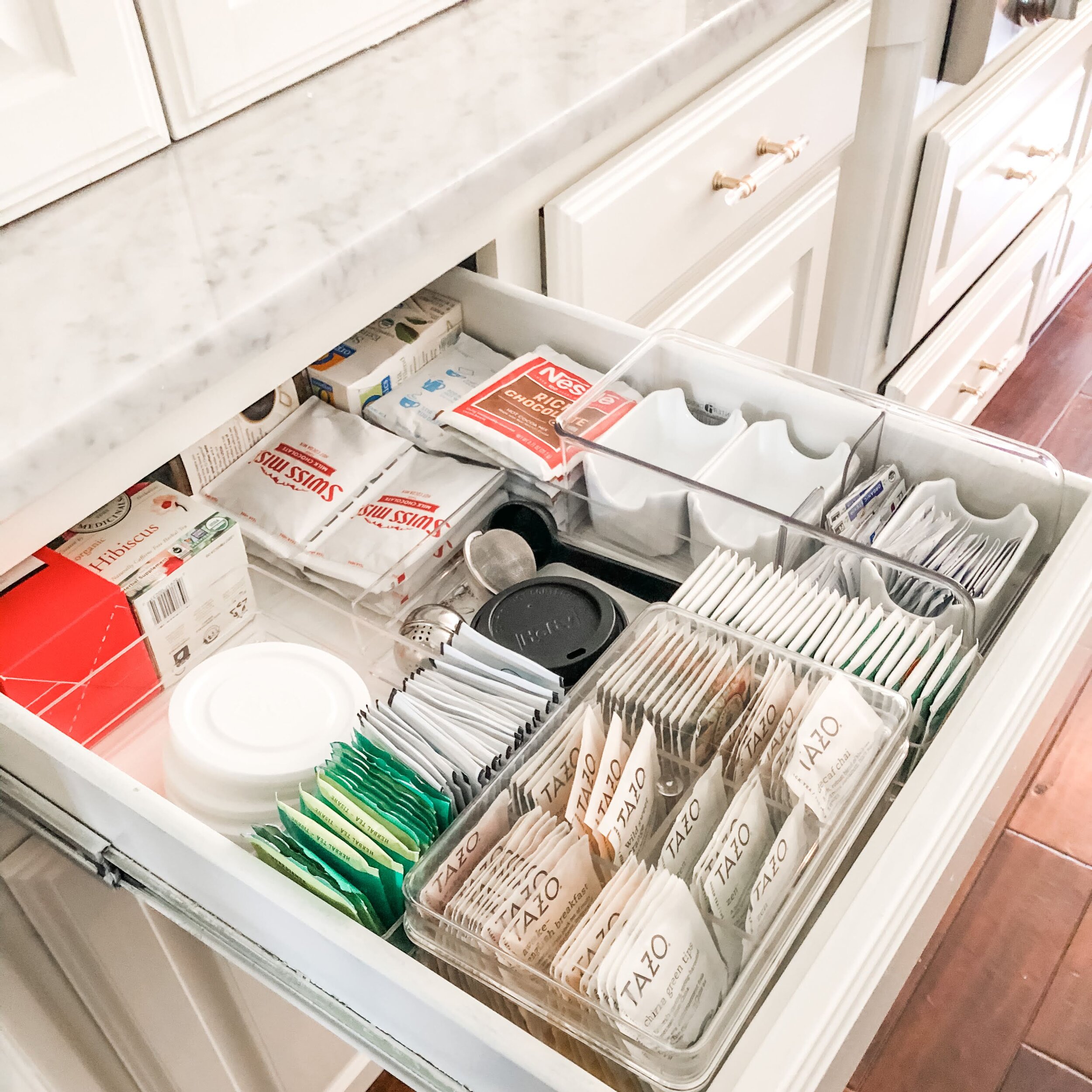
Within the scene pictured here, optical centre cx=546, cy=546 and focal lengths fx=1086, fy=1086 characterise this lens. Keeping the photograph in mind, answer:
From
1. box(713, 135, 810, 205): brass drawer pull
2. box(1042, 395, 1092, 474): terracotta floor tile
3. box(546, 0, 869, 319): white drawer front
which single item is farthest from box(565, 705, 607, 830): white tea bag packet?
box(1042, 395, 1092, 474): terracotta floor tile

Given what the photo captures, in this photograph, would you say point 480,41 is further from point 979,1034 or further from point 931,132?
point 979,1034

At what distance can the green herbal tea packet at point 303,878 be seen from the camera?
0.48m

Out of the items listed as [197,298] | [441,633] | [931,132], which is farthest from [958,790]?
[931,132]

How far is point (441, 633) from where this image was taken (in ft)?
2.22

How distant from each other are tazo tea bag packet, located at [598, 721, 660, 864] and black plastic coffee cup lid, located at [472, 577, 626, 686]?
0.10 metres

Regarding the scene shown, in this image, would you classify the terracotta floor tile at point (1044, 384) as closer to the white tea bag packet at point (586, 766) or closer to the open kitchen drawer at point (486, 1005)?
the open kitchen drawer at point (486, 1005)

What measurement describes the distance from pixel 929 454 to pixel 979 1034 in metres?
0.76

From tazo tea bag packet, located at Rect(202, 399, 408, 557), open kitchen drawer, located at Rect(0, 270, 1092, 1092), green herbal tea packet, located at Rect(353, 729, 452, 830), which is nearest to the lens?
open kitchen drawer, located at Rect(0, 270, 1092, 1092)

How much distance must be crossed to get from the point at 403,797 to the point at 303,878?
2.3 inches

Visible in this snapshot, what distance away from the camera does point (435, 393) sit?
83 centimetres

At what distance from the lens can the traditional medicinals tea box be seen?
626 mm

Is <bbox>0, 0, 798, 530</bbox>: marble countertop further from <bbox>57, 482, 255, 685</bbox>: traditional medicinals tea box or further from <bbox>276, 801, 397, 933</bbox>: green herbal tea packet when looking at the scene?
<bbox>276, 801, 397, 933</bbox>: green herbal tea packet

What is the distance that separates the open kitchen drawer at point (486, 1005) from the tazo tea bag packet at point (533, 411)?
0.65 feet

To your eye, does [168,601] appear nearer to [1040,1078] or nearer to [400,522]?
[400,522]
